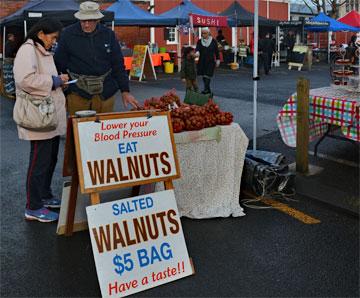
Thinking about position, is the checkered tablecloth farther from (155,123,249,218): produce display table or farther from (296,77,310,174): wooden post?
(155,123,249,218): produce display table

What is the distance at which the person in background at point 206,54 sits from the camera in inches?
491

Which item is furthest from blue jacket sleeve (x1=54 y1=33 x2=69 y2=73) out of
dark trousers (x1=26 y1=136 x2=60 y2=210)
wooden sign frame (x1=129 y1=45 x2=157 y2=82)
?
wooden sign frame (x1=129 y1=45 x2=157 y2=82)

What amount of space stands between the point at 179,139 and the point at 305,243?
4.56 feet

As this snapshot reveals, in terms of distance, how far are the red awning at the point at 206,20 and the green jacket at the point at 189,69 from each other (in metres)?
7.16

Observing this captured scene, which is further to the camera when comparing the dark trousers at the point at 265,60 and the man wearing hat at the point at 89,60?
the dark trousers at the point at 265,60

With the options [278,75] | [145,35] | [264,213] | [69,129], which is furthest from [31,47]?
[145,35]

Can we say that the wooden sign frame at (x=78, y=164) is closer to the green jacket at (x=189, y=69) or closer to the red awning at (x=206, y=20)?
the green jacket at (x=189, y=69)

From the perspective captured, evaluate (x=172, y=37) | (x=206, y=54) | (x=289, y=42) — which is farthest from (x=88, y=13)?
(x=289, y=42)

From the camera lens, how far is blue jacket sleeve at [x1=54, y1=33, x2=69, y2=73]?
461cm

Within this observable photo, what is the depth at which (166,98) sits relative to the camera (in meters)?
4.77

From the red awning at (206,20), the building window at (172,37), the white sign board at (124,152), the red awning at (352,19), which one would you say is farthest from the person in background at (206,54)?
the building window at (172,37)

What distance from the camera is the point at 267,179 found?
16.4ft

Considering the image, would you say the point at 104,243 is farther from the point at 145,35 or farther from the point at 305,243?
the point at 145,35

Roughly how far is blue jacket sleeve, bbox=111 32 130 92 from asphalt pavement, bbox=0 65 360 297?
1.48 meters
